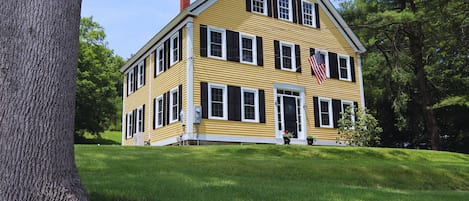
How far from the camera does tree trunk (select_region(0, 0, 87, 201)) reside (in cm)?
391

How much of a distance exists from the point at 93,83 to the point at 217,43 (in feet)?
59.6

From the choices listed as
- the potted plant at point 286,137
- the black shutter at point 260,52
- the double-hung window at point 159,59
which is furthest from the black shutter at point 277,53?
the double-hung window at point 159,59

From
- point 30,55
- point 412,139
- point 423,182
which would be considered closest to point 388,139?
point 412,139

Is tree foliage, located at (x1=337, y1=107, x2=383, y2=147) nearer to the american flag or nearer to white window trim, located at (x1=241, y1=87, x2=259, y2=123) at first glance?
the american flag

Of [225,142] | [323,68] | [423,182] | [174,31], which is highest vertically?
[174,31]

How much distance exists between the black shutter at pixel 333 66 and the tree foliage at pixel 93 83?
1881cm

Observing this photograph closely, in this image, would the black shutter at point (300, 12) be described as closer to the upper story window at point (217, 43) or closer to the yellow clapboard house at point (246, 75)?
the yellow clapboard house at point (246, 75)

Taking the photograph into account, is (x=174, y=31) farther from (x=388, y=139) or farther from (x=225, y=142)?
(x=388, y=139)

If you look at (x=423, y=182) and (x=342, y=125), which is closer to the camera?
(x=423, y=182)

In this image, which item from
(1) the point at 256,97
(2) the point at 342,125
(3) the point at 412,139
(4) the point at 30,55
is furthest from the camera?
(3) the point at 412,139

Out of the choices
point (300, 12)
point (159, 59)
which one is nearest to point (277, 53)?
point (300, 12)

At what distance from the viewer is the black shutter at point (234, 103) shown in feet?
56.1

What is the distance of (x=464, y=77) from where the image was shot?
27000 millimetres

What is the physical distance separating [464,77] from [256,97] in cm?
1623
